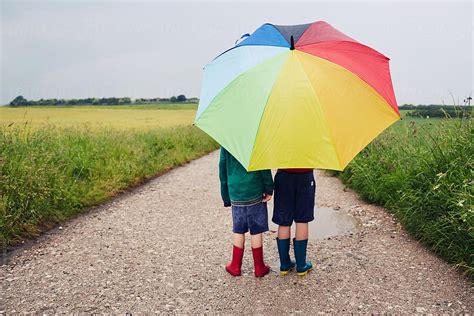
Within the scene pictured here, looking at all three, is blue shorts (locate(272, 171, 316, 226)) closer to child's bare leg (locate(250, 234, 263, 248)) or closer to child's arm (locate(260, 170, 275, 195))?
child's arm (locate(260, 170, 275, 195))

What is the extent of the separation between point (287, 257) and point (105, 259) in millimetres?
2135

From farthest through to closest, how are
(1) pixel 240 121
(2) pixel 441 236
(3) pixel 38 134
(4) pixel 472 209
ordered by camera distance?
(3) pixel 38 134, (2) pixel 441 236, (4) pixel 472 209, (1) pixel 240 121

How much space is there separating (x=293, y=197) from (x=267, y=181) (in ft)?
1.07

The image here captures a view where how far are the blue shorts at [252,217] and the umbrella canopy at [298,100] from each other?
1.03 meters

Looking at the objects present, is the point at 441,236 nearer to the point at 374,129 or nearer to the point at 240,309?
the point at 374,129

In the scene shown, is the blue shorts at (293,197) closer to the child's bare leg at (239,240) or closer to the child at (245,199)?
the child at (245,199)

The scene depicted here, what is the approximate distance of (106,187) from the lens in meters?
7.92

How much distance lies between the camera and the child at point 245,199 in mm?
4004

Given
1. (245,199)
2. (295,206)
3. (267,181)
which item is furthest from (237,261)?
(267,181)

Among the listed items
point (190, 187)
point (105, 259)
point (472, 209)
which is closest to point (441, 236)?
point (472, 209)

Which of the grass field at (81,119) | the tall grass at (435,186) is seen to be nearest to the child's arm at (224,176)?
the tall grass at (435,186)

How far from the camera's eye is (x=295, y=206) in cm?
415

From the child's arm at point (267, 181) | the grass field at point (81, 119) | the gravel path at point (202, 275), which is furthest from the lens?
the grass field at point (81, 119)

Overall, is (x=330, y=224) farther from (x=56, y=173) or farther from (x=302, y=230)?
(x=56, y=173)
